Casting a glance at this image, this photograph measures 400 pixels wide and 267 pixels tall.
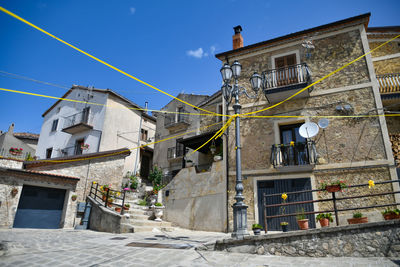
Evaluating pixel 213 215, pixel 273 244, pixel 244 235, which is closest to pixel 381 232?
pixel 273 244

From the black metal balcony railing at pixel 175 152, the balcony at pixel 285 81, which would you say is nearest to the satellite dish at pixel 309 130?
the balcony at pixel 285 81

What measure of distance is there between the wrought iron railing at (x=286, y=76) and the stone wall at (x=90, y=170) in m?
9.73

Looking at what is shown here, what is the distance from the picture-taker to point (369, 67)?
414 inches

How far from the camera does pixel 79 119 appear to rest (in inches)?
908

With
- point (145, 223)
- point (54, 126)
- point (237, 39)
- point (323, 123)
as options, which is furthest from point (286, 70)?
point (54, 126)

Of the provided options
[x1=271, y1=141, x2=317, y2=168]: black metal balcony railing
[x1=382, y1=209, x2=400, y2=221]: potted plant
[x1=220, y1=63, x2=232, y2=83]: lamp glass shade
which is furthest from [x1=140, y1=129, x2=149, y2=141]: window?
[x1=382, y1=209, x2=400, y2=221]: potted plant

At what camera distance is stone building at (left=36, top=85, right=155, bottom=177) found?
21453 mm

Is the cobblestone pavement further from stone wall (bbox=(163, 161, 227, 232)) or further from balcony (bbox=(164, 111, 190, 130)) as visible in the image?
balcony (bbox=(164, 111, 190, 130))

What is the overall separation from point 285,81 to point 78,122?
18789mm

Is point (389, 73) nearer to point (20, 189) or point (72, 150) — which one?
point (20, 189)

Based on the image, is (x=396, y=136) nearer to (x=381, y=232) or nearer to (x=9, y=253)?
(x=381, y=232)

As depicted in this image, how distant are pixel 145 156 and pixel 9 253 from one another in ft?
62.9

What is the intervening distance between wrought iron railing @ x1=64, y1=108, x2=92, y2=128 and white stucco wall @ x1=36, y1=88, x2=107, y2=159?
285 millimetres

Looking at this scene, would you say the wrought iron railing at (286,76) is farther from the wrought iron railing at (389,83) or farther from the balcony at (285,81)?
the wrought iron railing at (389,83)
